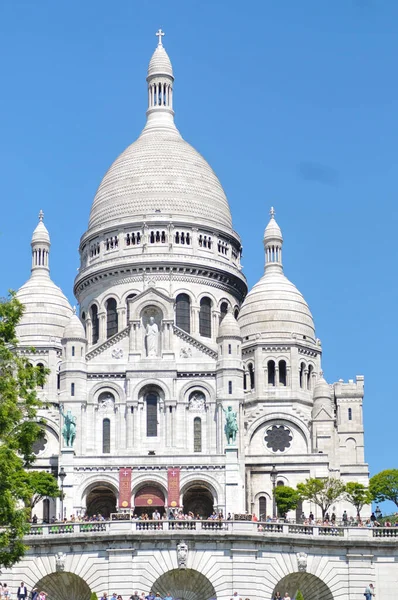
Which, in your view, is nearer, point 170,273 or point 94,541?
point 94,541

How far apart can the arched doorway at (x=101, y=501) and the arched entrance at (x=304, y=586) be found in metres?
43.1

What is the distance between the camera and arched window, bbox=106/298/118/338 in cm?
13200

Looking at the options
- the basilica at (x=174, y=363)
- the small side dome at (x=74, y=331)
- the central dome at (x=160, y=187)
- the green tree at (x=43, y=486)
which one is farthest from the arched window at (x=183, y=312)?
the green tree at (x=43, y=486)

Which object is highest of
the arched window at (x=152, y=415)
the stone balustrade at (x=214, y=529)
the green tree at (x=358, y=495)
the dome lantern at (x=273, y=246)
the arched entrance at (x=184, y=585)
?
the dome lantern at (x=273, y=246)

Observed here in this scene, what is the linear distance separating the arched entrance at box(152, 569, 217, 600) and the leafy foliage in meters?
8.50

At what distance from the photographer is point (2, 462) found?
199 feet

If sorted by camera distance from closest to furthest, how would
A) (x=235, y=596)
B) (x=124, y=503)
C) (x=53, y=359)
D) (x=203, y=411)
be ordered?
1. (x=235, y=596)
2. (x=124, y=503)
3. (x=203, y=411)
4. (x=53, y=359)

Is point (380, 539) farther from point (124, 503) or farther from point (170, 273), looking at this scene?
point (170, 273)

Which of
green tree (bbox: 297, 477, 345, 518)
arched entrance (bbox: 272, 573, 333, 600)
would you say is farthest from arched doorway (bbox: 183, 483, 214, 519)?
arched entrance (bbox: 272, 573, 333, 600)

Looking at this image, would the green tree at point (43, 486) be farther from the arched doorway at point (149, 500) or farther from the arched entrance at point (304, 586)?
the arched entrance at point (304, 586)

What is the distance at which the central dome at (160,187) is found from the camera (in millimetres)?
136750

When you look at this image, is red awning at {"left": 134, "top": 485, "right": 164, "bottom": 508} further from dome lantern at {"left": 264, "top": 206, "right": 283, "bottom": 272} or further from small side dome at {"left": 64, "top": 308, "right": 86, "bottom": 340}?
dome lantern at {"left": 264, "top": 206, "right": 283, "bottom": 272}

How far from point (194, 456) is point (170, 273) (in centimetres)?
2351

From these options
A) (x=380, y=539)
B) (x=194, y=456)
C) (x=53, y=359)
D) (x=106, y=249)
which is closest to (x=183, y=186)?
(x=106, y=249)
